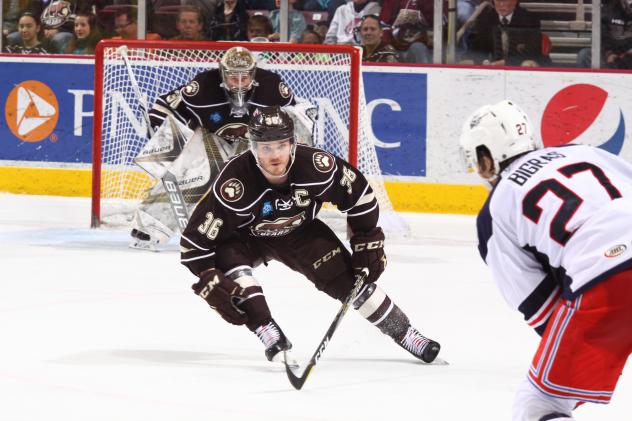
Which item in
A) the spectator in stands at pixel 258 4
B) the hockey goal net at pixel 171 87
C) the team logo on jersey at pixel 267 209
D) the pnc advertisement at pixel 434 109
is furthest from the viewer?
the spectator in stands at pixel 258 4

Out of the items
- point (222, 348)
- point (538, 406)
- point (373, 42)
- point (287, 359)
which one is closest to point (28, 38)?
point (373, 42)

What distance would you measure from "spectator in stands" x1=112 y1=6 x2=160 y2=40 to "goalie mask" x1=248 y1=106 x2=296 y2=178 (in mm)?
4762

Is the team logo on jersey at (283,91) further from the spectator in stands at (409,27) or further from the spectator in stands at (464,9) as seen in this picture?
the spectator in stands at (464,9)

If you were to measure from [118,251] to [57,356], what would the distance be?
2.44 meters

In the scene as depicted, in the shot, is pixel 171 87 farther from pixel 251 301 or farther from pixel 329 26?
pixel 251 301

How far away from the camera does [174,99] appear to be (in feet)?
21.0

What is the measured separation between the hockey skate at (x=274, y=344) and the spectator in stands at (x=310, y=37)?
4.51 m

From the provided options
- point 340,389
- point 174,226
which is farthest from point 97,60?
point 340,389

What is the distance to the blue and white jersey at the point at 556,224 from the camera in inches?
91.8

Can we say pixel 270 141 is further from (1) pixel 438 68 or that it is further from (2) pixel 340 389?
(1) pixel 438 68

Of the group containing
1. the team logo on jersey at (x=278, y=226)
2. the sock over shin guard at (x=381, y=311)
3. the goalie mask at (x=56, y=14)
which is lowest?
the sock over shin guard at (x=381, y=311)

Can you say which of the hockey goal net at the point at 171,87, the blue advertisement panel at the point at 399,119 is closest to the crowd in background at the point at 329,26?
the blue advertisement panel at the point at 399,119

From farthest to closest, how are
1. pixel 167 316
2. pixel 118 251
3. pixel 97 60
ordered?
pixel 97 60 → pixel 118 251 → pixel 167 316

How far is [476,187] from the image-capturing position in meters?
7.75
